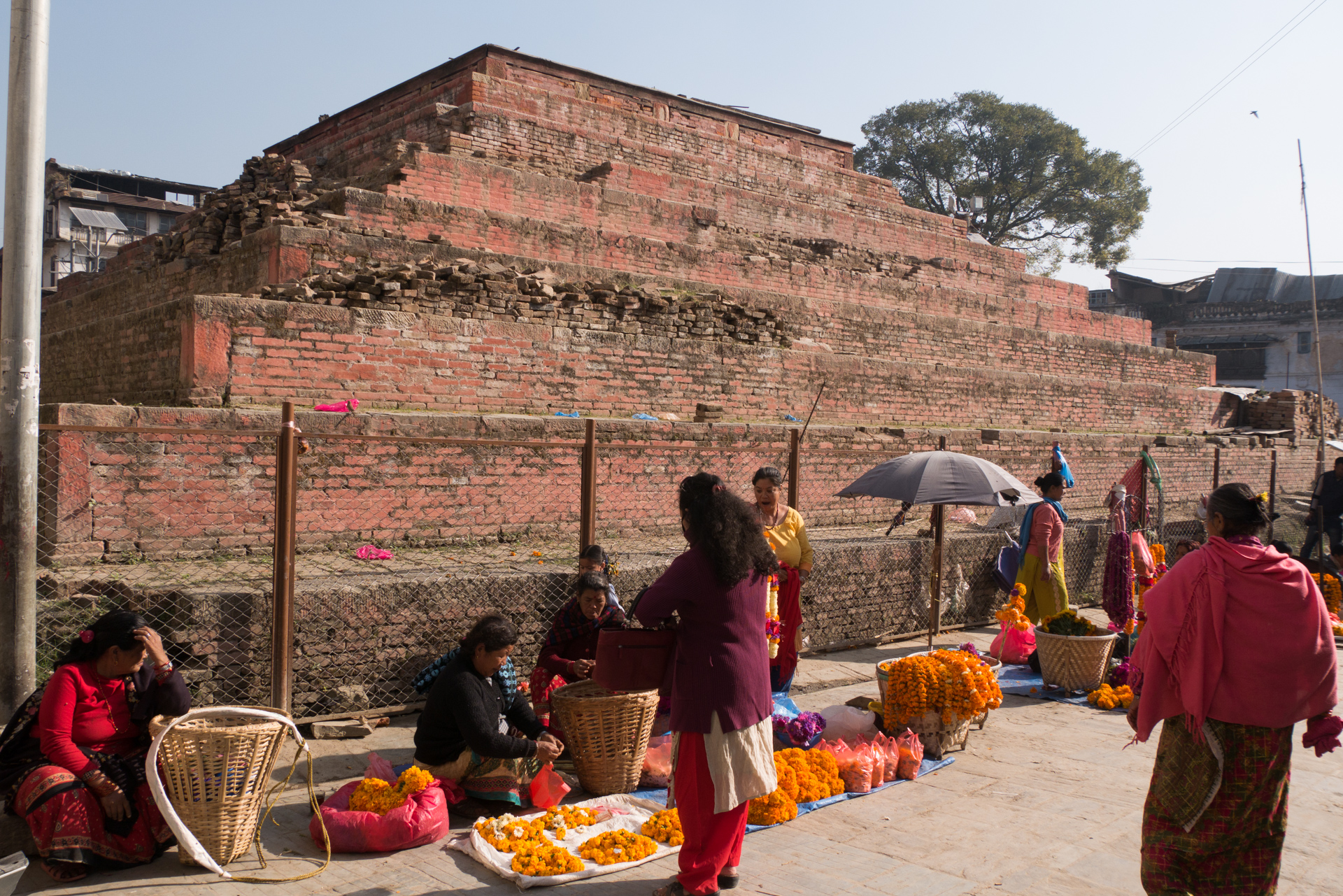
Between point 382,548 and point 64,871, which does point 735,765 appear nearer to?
point 64,871

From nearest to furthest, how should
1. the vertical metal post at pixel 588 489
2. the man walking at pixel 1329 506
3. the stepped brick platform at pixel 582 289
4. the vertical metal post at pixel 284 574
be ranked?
the vertical metal post at pixel 284 574 < the vertical metal post at pixel 588 489 < the stepped brick platform at pixel 582 289 < the man walking at pixel 1329 506

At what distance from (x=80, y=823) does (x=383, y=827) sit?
3.34 ft

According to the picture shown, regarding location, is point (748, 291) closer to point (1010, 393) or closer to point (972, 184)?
point (1010, 393)

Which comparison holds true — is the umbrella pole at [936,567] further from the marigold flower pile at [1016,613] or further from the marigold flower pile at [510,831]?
the marigold flower pile at [510,831]

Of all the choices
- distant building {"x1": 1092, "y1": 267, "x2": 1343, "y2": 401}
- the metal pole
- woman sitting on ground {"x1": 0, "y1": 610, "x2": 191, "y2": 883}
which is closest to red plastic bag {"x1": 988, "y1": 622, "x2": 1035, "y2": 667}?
woman sitting on ground {"x1": 0, "y1": 610, "x2": 191, "y2": 883}

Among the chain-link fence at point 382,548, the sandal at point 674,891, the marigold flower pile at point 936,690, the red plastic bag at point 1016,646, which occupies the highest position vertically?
the chain-link fence at point 382,548

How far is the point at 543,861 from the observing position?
11.4 feet

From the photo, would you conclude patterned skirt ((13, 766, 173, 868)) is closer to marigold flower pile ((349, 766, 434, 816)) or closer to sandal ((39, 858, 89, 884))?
sandal ((39, 858, 89, 884))

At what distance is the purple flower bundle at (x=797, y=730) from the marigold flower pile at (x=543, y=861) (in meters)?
1.44

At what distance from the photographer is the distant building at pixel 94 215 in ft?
105

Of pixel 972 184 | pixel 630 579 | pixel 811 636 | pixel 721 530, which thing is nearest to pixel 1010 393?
pixel 811 636

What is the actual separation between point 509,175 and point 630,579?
7.85 meters

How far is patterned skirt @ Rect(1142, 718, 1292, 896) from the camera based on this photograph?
300 centimetres

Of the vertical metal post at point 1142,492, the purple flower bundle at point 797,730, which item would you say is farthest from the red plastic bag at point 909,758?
the vertical metal post at point 1142,492
